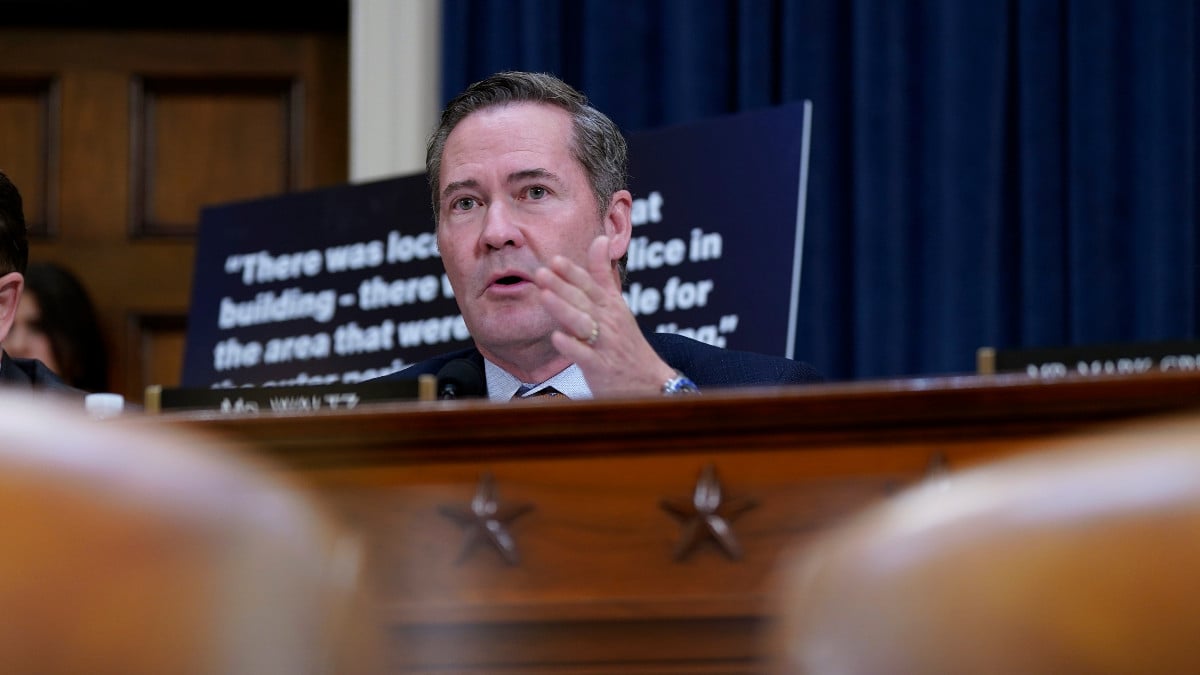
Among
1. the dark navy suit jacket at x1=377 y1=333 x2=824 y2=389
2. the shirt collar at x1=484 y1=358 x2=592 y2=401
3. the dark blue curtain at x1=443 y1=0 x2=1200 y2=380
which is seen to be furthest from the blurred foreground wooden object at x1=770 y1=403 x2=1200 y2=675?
the dark blue curtain at x1=443 y1=0 x2=1200 y2=380

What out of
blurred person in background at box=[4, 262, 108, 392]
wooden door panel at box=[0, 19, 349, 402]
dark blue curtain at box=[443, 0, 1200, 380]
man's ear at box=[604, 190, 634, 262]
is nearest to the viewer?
man's ear at box=[604, 190, 634, 262]

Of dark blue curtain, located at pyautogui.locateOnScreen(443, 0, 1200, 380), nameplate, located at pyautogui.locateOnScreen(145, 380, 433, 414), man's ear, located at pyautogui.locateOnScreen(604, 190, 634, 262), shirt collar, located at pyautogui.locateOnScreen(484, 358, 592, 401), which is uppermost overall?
dark blue curtain, located at pyautogui.locateOnScreen(443, 0, 1200, 380)

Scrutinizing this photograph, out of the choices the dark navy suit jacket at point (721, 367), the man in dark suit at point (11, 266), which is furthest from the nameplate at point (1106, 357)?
the man in dark suit at point (11, 266)

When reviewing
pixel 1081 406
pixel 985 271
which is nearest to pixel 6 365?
pixel 1081 406

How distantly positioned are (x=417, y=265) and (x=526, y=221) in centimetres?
103

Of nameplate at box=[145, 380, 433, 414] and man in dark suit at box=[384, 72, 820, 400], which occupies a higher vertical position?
man in dark suit at box=[384, 72, 820, 400]

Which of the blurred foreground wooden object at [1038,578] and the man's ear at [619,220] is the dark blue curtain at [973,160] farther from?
the blurred foreground wooden object at [1038,578]

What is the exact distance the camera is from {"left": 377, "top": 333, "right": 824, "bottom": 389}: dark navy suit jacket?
1.90 meters

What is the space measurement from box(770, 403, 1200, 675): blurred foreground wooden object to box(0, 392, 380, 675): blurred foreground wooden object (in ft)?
0.74

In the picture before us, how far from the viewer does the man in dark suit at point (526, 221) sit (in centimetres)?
193

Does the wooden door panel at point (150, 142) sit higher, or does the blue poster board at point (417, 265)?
the wooden door panel at point (150, 142)

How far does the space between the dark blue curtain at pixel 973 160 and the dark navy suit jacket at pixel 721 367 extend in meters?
1.20

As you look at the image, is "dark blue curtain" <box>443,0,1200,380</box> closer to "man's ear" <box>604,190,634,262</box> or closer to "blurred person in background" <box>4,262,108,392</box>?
"man's ear" <box>604,190,634,262</box>

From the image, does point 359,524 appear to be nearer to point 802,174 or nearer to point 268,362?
point 802,174
